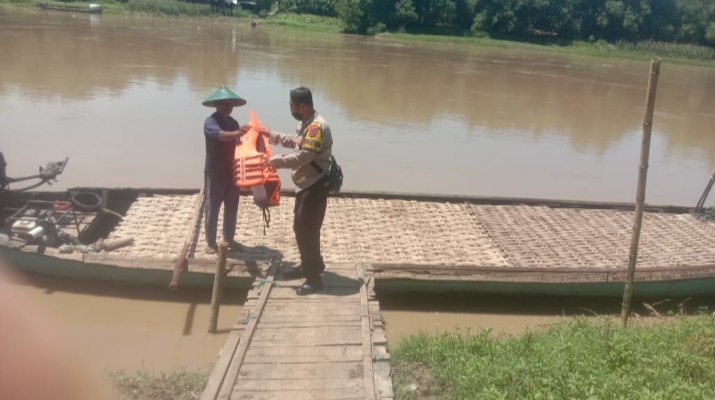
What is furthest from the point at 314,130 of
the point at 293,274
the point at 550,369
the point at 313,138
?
the point at 550,369

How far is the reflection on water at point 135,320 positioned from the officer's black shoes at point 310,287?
1.06 meters

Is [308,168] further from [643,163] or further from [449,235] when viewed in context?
[449,235]

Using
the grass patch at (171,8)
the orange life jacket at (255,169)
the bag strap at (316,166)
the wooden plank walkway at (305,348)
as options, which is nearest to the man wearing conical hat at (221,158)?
the orange life jacket at (255,169)

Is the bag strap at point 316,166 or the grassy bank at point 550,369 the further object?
the bag strap at point 316,166

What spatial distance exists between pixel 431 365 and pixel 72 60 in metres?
19.6

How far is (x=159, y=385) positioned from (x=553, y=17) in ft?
154

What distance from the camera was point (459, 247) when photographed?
6.92m

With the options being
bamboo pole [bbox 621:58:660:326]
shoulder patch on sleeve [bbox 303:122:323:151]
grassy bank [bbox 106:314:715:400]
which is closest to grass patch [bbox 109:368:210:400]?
grassy bank [bbox 106:314:715:400]

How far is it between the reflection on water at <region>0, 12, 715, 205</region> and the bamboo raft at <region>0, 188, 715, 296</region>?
2495 mm

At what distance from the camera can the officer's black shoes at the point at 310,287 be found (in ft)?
16.0

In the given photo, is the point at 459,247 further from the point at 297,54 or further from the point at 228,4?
the point at 228,4

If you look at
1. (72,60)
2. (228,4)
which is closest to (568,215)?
(72,60)

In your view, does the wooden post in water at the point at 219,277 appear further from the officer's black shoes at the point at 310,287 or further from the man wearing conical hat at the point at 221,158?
the man wearing conical hat at the point at 221,158

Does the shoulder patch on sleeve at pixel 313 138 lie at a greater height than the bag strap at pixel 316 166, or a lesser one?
greater
